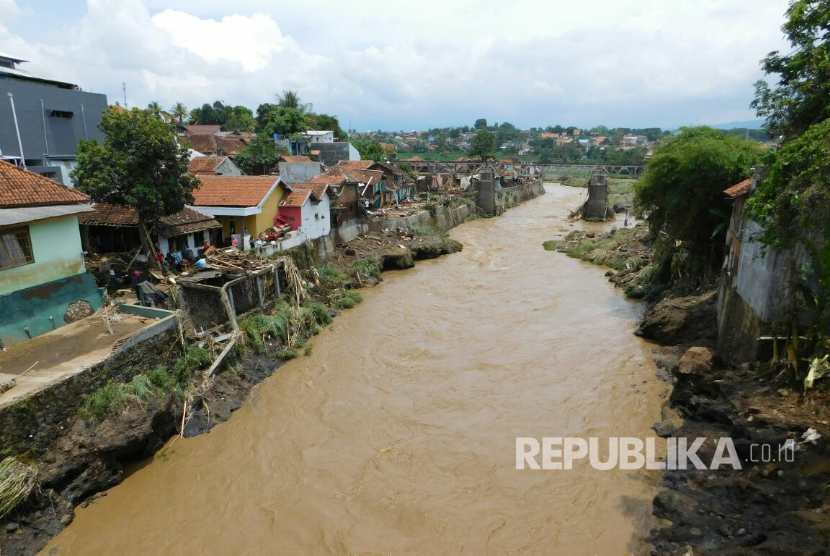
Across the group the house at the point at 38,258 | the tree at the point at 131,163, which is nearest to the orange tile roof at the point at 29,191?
the house at the point at 38,258

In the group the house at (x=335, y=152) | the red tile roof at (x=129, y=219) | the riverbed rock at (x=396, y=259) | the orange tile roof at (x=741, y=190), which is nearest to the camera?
the orange tile roof at (x=741, y=190)

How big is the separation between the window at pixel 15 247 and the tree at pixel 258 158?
22.6 meters

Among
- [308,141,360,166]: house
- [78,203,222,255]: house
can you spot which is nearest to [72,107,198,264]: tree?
[78,203,222,255]: house

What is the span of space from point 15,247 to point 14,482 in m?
5.98

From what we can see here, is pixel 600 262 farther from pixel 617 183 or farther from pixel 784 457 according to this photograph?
pixel 617 183

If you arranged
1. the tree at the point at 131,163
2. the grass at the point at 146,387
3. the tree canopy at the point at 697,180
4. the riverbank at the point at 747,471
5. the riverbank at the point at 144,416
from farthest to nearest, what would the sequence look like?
the tree canopy at the point at 697,180 < the tree at the point at 131,163 < the grass at the point at 146,387 < the riverbank at the point at 144,416 < the riverbank at the point at 747,471

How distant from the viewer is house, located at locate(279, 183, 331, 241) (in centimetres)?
2244

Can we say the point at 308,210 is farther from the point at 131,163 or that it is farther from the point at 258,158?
the point at 258,158

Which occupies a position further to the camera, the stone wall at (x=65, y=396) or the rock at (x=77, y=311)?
the rock at (x=77, y=311)

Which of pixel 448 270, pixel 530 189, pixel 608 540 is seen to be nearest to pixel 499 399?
pixel 608 540

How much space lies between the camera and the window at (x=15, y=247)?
11977mm

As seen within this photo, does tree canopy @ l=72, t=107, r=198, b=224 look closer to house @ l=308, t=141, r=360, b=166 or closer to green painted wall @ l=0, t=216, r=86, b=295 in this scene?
green painted wall @ l=0, t=216, r=86, b=295

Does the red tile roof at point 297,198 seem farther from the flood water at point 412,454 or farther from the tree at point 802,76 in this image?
the tree at point 802,76

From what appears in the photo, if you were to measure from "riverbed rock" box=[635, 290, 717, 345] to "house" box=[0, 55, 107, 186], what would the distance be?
2115 centimetres
